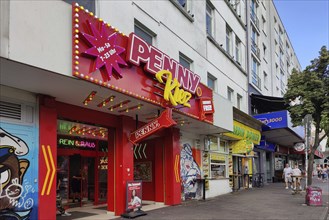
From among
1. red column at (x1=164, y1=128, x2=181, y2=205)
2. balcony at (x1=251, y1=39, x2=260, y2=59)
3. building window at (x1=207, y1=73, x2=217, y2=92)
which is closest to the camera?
red column at (x1=164, y1=128, x2=181, y2=205)

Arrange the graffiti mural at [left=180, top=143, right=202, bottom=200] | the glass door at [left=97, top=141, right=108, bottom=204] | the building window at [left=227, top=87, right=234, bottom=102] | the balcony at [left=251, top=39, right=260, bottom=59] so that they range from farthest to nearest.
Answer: the balcony at [left=251, top=39, right=260, bottom=59] < the building window at [left=227, top=87, right=234, bottom=102] < the graffiti mural at [left=180, top=143, right=202, bottom=200] < the glass door at [left=97, top=141, right=108, bottom=204]

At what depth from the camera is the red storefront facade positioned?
27.2 feet

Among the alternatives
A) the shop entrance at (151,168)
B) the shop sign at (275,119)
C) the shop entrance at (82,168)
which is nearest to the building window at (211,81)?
the shop entrance at (151,168)

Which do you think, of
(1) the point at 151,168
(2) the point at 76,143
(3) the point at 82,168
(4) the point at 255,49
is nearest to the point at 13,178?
(2) the point at 76,143

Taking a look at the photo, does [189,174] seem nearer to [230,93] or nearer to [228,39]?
[230,93]

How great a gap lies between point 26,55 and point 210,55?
12997 millimetres

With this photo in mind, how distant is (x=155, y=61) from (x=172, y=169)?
211 inches

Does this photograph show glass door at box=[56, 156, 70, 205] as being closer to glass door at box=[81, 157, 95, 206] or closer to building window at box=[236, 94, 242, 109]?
glass door at box=[81, 157, 95, 206]

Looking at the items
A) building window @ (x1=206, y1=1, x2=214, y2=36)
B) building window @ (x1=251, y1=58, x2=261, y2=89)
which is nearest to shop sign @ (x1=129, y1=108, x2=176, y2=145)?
building window @ (x1=206, y1=1, x2=214, y2=36)

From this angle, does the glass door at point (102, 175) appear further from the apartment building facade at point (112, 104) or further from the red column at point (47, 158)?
the red column at point (47, 158)

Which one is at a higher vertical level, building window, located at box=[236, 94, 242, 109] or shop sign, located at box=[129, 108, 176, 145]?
building window, located at box=[236, 94, 242, 109]

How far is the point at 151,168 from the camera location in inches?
597

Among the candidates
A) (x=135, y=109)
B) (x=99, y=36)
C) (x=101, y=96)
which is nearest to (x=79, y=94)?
(x=101, y=96)

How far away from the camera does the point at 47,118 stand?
902cm
